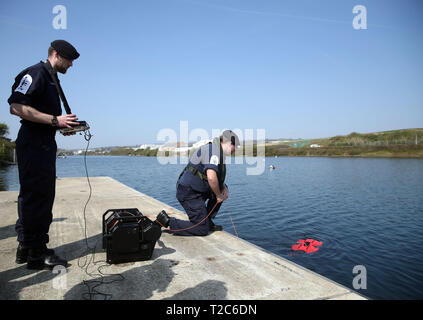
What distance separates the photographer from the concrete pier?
8.55 feet

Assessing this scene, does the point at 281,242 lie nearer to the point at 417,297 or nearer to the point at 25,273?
the point at 417,297

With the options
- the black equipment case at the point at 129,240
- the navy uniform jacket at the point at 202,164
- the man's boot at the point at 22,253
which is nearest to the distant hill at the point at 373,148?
the navy uniform jacket at the point at 202,164

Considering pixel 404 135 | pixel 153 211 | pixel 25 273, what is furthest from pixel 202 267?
pixel 404 135

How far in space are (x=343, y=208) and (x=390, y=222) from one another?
2272mm

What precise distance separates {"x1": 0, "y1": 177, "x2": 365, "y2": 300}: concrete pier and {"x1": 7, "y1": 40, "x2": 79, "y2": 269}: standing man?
0.29 meters

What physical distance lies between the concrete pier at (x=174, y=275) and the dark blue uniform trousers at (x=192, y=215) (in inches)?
7.9

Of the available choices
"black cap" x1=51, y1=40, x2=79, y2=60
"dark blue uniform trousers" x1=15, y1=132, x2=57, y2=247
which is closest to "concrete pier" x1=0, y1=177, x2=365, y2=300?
"dark blue uniform trousers" x1=15, y1=132, x2=57, y2=247

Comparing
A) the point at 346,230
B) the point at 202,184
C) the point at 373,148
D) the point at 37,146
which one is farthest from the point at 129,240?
the point at 373,148

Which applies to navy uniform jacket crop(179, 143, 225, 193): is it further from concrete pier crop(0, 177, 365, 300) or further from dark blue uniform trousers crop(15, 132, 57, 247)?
dark blue uniform trousers crop(15, 132, 57, 247)

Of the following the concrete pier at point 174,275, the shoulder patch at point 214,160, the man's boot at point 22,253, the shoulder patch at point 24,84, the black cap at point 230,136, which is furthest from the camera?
the black cap at point 230,136

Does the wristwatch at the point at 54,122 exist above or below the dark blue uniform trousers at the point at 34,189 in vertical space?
above

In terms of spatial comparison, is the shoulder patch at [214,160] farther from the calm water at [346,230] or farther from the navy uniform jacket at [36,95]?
the calm water at [346,230]

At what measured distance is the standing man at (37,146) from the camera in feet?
9.66

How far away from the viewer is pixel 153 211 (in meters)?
6.36
